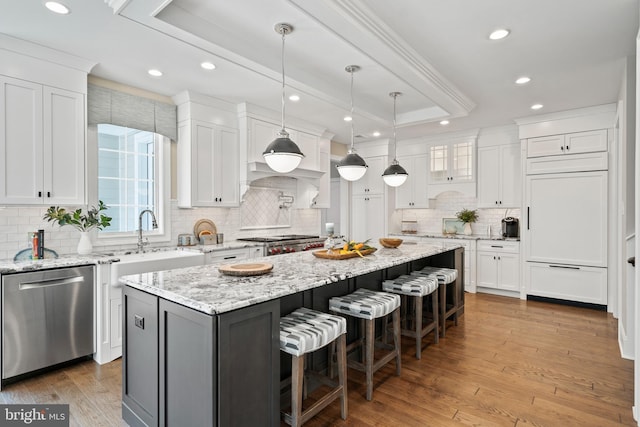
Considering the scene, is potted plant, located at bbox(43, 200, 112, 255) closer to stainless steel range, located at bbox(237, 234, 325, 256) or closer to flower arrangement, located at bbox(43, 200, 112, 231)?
flower arrangement, located at bbox(43, 200, 112, 231)

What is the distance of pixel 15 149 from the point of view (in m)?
2.79

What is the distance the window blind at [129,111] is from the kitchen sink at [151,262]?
1.37 metres

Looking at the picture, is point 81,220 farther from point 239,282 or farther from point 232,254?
point 239,282

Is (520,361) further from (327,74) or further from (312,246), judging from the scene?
(327,74)

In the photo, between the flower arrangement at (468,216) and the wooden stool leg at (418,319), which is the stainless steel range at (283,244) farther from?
the flower arrangement at (468,216)

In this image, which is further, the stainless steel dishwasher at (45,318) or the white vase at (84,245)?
the white vase at (84,245)

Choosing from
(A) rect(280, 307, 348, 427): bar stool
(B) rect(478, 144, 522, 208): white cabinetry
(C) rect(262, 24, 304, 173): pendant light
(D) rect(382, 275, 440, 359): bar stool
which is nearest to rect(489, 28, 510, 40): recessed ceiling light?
(C) rect(262, 24, 304, 173): pendant light

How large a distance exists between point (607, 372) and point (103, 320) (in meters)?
4.17

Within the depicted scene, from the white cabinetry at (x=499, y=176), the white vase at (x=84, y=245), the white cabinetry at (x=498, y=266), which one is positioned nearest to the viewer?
the white vase at (x=84, y=245)

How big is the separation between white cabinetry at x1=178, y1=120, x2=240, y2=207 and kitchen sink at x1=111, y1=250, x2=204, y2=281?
27.8 inches

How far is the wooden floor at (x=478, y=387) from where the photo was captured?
2191mm

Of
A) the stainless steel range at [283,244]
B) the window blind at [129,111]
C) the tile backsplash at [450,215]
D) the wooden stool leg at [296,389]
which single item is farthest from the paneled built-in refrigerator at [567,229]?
the window blind at [129,111]

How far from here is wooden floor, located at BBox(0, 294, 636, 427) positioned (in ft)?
7.19

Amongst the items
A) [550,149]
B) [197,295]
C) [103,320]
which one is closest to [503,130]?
[550,149]
